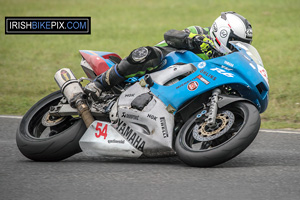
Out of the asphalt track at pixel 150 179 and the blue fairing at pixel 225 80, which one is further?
the blue fairing at pixel 225 80

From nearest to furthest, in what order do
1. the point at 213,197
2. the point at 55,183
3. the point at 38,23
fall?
1. the point at 213,197
2. the point at 55,183
3. the point at 38,23

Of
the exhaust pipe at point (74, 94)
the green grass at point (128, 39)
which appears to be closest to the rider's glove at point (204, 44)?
the exhaust pipe at point (74, 94)

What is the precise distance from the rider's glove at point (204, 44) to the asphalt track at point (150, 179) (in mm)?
1057

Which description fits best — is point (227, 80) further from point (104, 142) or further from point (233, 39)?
point (104, 142)

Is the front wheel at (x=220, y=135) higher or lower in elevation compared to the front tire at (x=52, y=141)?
higher

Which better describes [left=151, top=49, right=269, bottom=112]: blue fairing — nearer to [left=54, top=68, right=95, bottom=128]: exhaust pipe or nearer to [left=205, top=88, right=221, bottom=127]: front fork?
[left=205, top=88, right=221, bottom=127]: front fork

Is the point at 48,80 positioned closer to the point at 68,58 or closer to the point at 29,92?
the point at 29,92

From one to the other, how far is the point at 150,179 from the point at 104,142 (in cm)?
88

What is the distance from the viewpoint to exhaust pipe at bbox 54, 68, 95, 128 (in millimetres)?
5363

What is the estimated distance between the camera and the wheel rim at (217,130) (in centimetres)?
465

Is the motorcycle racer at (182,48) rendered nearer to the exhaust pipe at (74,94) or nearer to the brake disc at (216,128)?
the exhaust pipe at (74,94)

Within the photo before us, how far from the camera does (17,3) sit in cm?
1889

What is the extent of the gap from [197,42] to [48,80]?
564cm

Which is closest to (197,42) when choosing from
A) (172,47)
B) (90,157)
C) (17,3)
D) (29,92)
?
(172,47)
